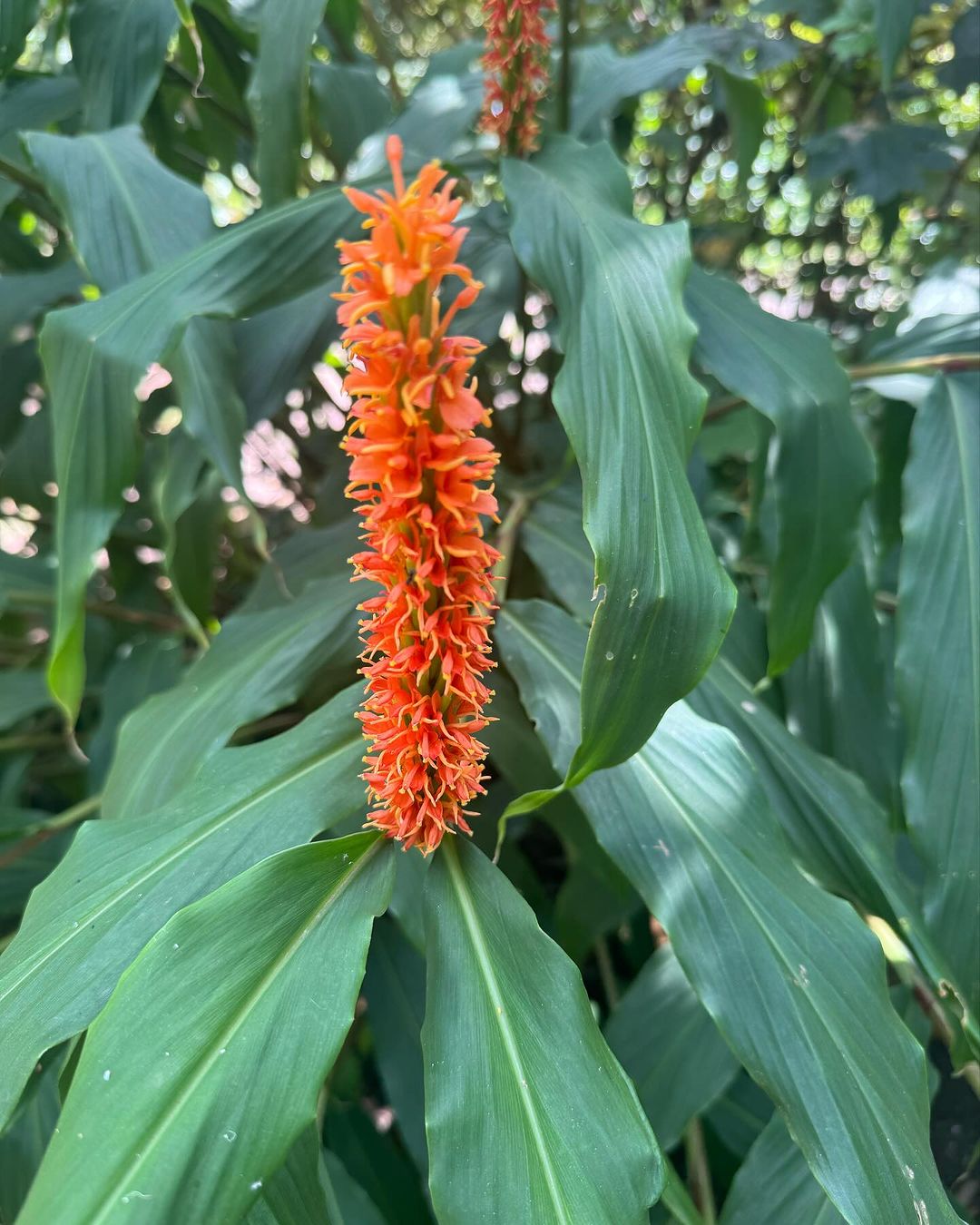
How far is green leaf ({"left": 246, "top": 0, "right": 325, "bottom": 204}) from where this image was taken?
56 centimetres

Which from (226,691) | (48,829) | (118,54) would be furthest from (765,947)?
(118,54)

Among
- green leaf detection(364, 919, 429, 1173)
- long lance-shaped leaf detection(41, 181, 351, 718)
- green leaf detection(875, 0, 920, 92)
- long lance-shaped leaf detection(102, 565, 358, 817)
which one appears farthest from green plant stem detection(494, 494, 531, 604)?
green leaf detection(875, 0, 920, 92)

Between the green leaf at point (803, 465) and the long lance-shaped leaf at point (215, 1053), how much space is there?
1.08 feet

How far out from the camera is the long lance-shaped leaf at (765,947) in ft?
1.09

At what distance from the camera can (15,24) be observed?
1.83ft

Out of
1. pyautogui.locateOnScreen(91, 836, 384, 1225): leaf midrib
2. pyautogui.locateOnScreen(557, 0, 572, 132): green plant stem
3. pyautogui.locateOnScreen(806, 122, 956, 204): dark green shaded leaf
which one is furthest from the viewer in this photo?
pyautogui.locateOnScreen(806, 122, 956, 204): dark green shaded leaf

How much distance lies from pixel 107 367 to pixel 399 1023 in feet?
1.78

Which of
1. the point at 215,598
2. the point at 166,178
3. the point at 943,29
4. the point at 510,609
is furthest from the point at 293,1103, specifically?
the point at 943,29

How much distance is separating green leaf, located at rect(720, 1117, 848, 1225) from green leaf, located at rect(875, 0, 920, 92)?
0.76 metres

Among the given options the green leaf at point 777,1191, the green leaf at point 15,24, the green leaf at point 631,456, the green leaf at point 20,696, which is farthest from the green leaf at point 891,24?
the green leaf at point 20,696

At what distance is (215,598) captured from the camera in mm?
1075

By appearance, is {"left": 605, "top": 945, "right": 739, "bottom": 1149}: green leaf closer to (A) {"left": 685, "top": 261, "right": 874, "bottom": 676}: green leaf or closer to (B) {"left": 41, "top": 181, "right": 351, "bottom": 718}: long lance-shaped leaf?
(A) {"left": 685, "top": 261, "right": 874, "bottom": 676}: green leaf

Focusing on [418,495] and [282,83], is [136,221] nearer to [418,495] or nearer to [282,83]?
[282,83]

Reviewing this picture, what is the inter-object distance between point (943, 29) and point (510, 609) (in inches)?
46.0
